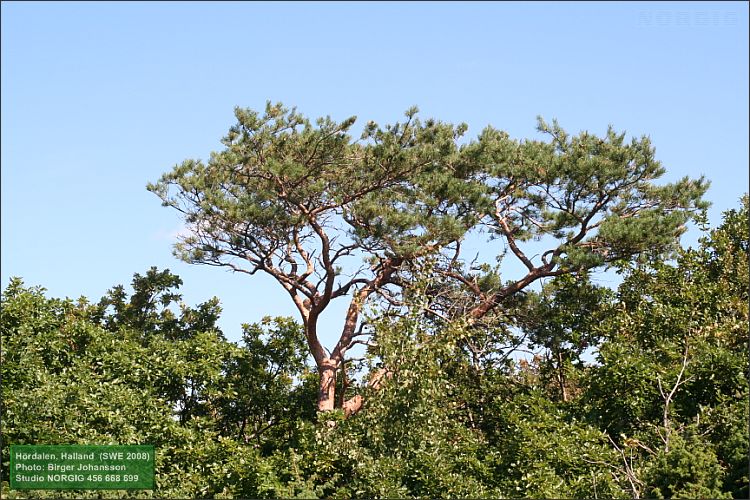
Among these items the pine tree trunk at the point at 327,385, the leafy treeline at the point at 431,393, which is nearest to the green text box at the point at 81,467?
the leafy treeline at the point at 431,393

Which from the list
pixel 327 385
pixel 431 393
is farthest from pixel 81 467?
pixel 431 393

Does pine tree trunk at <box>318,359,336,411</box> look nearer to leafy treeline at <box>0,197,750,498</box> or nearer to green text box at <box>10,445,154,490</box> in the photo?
leafy treeline at <box>0,197,750,498</box>

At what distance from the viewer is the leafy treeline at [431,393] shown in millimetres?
13906

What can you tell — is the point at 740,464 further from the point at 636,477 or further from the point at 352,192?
the point at 352,192

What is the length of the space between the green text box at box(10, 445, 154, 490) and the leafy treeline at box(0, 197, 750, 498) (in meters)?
0.24

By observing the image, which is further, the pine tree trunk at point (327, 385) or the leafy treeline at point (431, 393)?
the pine tree trunk at point (327, 385)

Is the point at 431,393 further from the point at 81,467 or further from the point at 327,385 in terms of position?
the point at 81,467

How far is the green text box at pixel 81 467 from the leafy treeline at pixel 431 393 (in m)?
0.24

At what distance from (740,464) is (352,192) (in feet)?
25.7

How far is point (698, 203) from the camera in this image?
17.1m

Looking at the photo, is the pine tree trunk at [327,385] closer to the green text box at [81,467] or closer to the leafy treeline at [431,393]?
the leafy treeline at [431,393]

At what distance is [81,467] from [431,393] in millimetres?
5691

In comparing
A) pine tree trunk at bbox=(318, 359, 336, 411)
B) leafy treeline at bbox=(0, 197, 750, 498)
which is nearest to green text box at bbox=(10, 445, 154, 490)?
leafy treeline at bbox=(0, 197, 750, 498)

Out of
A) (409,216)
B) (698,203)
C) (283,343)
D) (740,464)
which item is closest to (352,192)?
(409,216)
